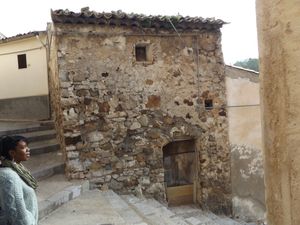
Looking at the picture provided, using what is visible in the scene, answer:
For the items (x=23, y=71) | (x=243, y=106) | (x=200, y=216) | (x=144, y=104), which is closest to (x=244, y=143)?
(x=243, y=106)

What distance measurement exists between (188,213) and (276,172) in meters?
6.35

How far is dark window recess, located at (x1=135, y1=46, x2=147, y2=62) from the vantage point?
7.24 m

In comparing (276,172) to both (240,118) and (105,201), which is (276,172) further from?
(240,118)

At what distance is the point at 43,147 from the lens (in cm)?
733

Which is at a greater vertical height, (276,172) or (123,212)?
(276,172)

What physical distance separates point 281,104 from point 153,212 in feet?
16.2

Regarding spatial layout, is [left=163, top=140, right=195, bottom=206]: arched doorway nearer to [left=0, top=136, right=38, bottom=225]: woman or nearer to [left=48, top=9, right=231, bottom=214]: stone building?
[left=48, top=9, right=231, bottom=214]: stone building

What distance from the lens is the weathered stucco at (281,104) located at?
3.74 feet

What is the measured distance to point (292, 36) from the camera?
1.14 meters

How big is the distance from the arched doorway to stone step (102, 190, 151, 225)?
1.67 meters

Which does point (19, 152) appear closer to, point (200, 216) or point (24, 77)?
point (200, 216)

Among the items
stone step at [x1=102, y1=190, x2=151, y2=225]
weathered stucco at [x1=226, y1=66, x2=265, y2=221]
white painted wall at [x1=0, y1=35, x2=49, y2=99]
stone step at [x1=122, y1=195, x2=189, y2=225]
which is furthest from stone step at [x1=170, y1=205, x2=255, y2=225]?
white painted wall at [x1=0, y1=35, x2=49, y2=99]

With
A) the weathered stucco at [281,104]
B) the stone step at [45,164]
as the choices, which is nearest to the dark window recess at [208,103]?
the stone step at [45,164]

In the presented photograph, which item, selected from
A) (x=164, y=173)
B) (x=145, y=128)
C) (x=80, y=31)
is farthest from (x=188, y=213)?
(x=80, y=31)
